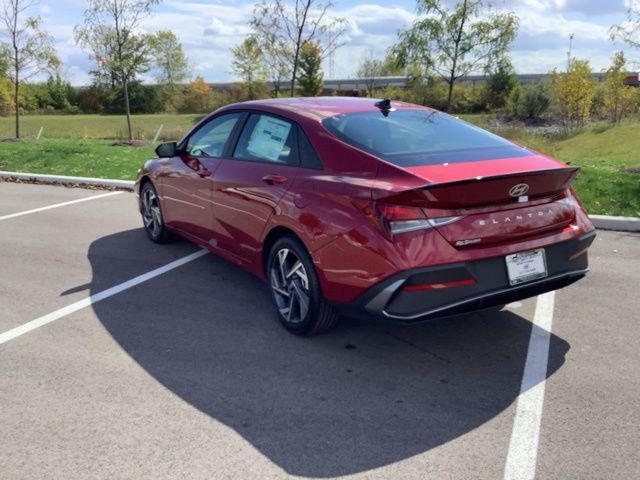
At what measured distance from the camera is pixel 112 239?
23.3ft

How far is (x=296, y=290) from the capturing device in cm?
423

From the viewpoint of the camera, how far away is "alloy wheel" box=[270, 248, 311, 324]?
13.6 ft


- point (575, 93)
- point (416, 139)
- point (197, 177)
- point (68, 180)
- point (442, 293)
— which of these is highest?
point (575, 93)

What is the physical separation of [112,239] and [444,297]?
486 cm

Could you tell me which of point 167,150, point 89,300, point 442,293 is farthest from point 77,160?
point 442,293

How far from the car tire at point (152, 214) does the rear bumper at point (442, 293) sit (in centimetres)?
355

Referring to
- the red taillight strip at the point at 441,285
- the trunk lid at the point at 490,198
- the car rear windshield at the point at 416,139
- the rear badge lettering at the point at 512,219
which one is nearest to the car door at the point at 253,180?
the car rear windshield at the point at 416,139

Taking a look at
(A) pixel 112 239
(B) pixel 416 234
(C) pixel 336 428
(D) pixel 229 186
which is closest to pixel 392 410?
(C) pixel 336 428

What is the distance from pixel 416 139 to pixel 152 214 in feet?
11.9

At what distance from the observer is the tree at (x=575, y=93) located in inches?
1784

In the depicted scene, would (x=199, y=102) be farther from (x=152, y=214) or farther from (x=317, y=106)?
(x=317, y=106)

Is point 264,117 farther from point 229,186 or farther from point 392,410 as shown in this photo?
point 392,410

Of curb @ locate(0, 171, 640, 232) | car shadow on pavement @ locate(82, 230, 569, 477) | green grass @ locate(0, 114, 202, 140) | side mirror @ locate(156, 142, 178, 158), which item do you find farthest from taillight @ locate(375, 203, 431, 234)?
green grass @ locate(0, 114, 202, 140)

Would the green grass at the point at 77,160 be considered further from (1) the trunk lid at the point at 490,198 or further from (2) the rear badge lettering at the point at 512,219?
(2) the rear badge lettering at the point at 512,219
